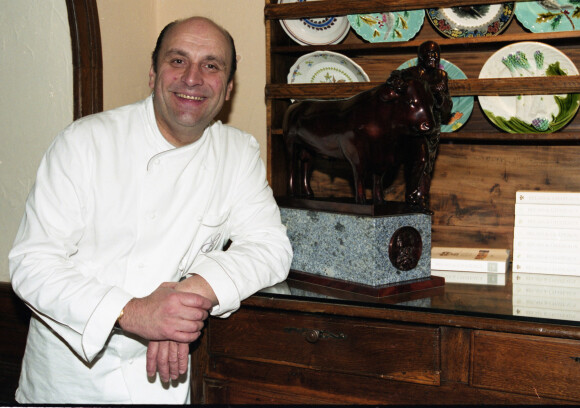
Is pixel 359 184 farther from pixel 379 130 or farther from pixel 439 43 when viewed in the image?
pixel 439 43

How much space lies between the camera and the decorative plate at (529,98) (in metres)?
1.85

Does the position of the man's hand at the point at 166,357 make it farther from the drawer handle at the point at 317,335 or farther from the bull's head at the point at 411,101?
the bull's head at the point at 411,101

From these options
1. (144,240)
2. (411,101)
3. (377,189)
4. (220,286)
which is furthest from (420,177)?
(144,240)

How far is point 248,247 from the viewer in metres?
1.66

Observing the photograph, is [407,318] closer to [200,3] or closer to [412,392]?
[412,392]

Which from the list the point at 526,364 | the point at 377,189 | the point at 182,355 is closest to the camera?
the point at 526,364

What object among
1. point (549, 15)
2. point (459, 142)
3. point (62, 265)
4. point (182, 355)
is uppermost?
point (549, 15)

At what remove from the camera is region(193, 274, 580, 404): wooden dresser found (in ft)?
4.52

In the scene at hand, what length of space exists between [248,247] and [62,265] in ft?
1.53

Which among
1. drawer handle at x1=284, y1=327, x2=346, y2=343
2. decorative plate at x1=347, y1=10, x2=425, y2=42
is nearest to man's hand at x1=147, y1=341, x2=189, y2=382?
drawer handle at x1=284, y1=327, x2=346, y2=343

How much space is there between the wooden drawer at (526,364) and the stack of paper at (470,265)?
369 millimetres

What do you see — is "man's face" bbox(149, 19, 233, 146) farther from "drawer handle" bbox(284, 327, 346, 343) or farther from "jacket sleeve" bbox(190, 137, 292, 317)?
"drawer handle" bbox(284, 327, 346, 343)

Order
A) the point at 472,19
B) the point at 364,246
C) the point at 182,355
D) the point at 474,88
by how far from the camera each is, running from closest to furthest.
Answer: the point at 182,355 → the point at 364,246 → the point at 474,88 → the point at 472,19

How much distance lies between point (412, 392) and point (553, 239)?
655 mm
